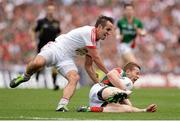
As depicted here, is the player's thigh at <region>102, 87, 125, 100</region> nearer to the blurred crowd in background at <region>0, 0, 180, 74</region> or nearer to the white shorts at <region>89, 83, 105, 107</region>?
the white shorts at <region>89, 83, 105, 107</region>

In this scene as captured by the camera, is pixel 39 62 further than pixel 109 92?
Yes

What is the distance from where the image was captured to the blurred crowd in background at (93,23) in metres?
31.3

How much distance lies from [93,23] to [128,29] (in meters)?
9.95

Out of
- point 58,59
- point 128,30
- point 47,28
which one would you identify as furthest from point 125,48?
point 58,59

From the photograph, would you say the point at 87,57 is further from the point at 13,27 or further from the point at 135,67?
the point at 13,27

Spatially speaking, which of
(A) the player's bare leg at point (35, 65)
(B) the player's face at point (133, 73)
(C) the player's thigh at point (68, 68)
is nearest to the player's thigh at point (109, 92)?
(B) the player's face at point (133, 73)

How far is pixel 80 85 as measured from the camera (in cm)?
2923

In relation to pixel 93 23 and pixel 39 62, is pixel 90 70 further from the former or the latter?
pixel 93 23

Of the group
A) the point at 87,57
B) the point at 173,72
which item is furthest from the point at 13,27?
the point at 87,57

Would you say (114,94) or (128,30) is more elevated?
(128,30)

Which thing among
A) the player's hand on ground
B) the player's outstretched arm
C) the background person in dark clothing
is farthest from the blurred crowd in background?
the player's hand on ground

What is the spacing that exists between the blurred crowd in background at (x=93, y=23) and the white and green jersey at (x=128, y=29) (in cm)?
654

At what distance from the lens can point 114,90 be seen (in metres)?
13.3

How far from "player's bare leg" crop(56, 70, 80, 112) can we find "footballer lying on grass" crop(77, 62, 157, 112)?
0.35 m
